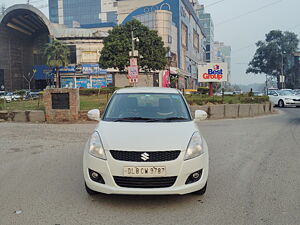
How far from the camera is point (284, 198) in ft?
13.6

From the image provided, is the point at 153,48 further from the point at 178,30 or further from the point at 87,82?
the point at 178,30

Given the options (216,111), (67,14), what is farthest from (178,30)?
(67,14)

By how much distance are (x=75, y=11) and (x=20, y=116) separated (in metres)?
120

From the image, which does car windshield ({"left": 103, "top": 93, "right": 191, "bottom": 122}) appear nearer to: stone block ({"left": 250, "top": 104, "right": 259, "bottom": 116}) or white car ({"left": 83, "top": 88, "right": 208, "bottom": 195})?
white car ({"left": 83, "top": 88, "right": 208, "bottom": 195})

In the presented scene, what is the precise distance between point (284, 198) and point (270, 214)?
666mm

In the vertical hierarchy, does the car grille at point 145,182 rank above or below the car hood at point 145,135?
below

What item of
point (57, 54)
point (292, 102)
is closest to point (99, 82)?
point (57, 54)

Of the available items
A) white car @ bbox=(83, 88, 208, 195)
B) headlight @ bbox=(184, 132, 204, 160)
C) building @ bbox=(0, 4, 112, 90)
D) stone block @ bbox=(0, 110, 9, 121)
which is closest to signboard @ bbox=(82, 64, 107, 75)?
building @ bbox=(0, 4, 112, 90)

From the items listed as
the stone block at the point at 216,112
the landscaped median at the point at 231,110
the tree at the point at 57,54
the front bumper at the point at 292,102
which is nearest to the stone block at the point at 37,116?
the landscaped median at the point at 231,110

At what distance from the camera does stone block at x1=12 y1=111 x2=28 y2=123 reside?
42.4 feet

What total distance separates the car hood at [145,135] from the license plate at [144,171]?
0.22 m

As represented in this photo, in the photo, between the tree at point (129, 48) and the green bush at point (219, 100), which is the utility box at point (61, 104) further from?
the tree at point (129, 48)

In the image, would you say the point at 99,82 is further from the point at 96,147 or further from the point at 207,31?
the point at 207,31

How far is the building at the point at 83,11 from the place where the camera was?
117188 millimetres
